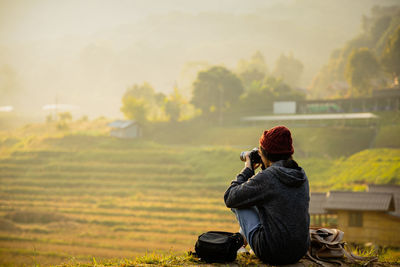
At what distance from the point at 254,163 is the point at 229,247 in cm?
48

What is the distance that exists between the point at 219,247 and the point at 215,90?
964 inches

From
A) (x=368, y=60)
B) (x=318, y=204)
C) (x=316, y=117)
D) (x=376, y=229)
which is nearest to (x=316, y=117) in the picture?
(x=316, y=117)

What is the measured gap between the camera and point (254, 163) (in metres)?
2.01

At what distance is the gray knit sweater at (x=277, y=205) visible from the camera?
178 centimetres

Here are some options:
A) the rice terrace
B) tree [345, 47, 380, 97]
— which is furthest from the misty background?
tree [345, 47, 380, 97]

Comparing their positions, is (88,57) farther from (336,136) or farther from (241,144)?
(336,136)

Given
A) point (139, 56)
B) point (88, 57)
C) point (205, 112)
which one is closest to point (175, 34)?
point (139, 56)

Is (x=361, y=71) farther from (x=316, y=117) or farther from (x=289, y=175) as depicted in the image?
(x=289, y=175)

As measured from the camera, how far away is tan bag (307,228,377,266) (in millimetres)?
2086

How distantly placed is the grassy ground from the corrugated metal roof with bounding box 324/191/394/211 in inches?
45.4

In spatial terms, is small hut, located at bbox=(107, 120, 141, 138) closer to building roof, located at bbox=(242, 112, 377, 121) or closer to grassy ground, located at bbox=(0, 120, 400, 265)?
grassy ground, located at bbox=(0, 120, 400, 265)

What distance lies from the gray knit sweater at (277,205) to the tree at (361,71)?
24.5 metres

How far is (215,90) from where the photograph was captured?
2616 centimetres

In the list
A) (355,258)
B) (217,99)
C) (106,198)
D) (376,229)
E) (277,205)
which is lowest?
(106,198)
